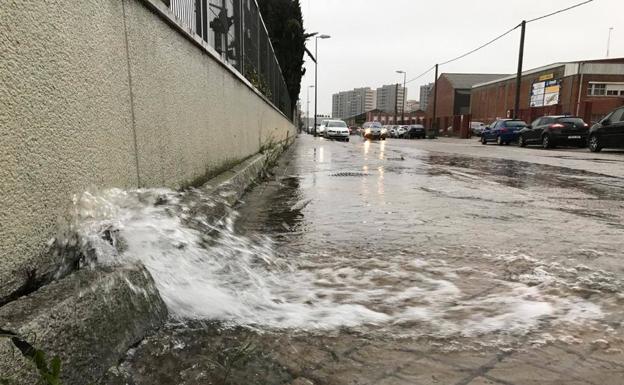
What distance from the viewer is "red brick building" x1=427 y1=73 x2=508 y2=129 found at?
7225 centimetres

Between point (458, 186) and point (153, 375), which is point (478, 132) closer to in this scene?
point (458, 186)

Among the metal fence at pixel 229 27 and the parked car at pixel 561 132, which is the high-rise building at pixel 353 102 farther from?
the metal fence at pixel 229 27

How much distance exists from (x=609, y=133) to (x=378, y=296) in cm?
1947

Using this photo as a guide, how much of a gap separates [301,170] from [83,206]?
8.00 meters

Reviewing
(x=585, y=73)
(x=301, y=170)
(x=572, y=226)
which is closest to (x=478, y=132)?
(x=585, y=73)

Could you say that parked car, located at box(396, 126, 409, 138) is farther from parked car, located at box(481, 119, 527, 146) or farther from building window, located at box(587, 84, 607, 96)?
parked car, located at box(481, 119, 527, 146)

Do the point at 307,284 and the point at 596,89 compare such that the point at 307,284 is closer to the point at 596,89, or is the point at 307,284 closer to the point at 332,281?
the point at 332,281

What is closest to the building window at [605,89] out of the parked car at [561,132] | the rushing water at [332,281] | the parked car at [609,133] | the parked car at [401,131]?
the parked car at [401,131]

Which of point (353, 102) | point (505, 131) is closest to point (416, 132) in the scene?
point (505, 131)

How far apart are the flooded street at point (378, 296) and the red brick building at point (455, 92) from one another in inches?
2717

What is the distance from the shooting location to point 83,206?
2.31 m

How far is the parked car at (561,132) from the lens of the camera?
21953 mm

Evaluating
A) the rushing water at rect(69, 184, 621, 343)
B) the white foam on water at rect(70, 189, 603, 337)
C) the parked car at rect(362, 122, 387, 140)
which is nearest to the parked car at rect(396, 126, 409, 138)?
the parked car at rect(362, 122, 387, 140)

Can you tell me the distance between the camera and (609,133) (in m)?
18.1
